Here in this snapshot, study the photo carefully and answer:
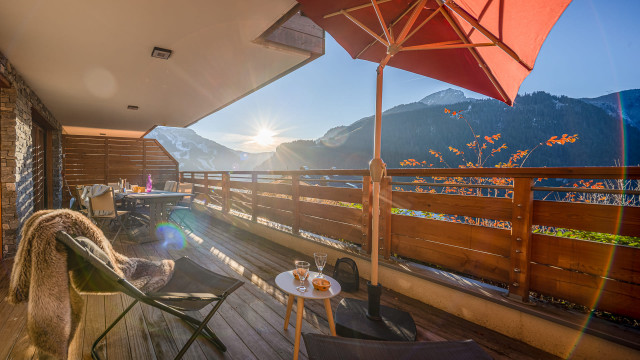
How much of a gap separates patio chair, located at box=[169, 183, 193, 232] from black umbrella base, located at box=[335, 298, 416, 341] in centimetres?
428

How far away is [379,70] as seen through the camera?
1753 millimetres

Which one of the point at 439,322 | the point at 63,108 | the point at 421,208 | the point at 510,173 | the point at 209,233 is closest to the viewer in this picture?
the point at 510,173

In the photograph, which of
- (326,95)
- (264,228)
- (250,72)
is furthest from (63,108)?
(326,95)

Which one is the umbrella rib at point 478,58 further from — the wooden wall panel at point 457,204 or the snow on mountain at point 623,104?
the snow on mountain at point 623,104

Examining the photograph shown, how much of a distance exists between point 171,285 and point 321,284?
1.10 m

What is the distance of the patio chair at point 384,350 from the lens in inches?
40.1

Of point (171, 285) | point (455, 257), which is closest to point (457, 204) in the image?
point (455, 257)

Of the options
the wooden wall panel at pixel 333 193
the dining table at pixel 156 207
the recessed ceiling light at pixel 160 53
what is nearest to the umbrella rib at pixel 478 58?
the wooden wall panel at pixel 333 193

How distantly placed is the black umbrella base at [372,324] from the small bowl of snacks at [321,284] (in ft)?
1.04

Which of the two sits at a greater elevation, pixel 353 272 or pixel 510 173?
pixel 510 173

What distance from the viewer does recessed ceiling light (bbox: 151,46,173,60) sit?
Answer: 340 centimetres

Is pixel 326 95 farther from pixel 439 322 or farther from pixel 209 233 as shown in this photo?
pixel 439 322

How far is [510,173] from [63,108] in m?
8.51

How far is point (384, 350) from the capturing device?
44.0 inches
